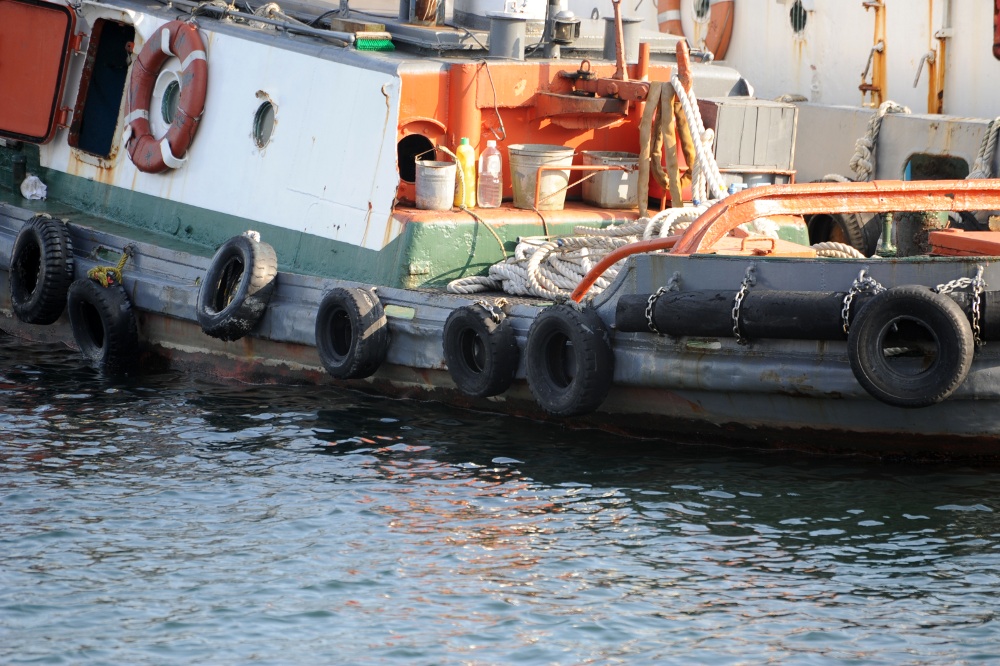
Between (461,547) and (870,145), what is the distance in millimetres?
7357

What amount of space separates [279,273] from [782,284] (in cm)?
323

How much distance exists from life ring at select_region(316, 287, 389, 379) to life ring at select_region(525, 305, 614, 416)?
1011 millimetres

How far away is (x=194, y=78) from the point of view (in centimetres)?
966

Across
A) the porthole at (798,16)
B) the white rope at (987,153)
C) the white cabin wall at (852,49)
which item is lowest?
the white rope at (987,153)

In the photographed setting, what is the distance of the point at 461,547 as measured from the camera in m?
6.54

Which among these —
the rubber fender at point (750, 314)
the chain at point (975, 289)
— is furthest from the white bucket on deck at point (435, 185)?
the chain at point (975, 289)

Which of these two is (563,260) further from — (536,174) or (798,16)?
(798,16)

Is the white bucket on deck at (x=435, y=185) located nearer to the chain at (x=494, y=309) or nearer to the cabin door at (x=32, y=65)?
the chain at (x=494, y=309)

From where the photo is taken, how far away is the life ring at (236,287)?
8.76 m

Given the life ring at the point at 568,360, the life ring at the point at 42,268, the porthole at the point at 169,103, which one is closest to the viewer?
the life ring at the point at 568,360

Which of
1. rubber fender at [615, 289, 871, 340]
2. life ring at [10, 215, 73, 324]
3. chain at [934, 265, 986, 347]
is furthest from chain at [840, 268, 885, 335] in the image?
life ring at [10, 215, 73, 324]

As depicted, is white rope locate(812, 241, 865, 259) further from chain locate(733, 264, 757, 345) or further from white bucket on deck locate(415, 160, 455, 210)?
white bucket on deck locate(415, 160, 455, 210)

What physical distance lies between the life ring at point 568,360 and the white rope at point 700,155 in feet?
5.05

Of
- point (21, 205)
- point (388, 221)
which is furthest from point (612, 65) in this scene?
point (21, 205)
